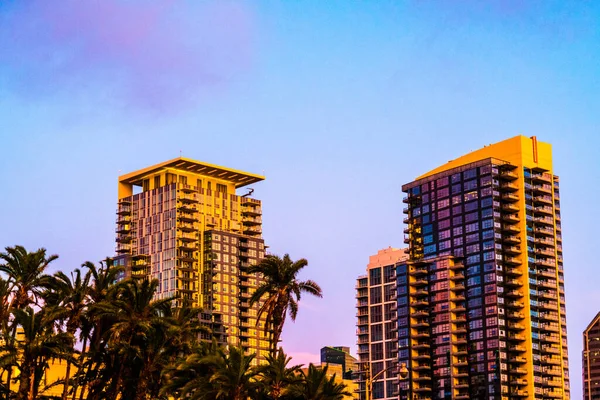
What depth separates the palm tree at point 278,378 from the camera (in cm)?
9675

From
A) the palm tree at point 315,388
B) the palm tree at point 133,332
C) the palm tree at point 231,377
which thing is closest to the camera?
the palm tree at point 231,377

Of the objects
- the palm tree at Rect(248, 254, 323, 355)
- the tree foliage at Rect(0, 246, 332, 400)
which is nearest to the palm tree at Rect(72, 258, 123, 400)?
the tree foliage at Rect(0, 246, 332, 400)

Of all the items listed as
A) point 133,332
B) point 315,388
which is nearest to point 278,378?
point 315,388

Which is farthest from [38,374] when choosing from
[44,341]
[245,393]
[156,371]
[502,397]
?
[502,397]

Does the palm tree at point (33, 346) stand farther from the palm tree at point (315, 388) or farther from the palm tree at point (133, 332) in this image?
the palm tree at point (315, 388)

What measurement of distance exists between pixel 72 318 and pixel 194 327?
38.2 feet

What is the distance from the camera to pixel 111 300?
101875 millimetres

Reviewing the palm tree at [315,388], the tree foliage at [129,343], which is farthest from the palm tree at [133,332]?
the palm tree at [315,388]

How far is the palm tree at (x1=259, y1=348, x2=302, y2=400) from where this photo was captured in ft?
317

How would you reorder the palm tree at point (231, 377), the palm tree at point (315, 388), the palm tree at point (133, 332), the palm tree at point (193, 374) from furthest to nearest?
1. the palm tree at point (133, 332)
2. the palm tree at point (315, 388)
3. the palm tree at point (193, 374)
4. the palm tree at point (231, 377)

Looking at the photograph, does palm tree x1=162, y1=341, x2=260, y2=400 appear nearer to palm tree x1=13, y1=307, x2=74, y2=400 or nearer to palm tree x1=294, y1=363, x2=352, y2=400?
palm tree x1=294, y1=363, x2=352, y2=400

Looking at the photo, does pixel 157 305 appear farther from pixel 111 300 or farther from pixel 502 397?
pixel 502 397

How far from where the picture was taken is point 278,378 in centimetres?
9688

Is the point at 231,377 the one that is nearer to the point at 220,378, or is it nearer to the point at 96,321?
the point at 220,378
